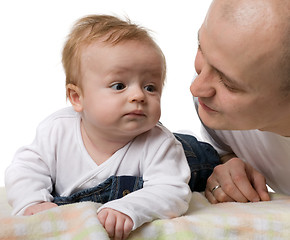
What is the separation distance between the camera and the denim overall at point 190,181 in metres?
1.53

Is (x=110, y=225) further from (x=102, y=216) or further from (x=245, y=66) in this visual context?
(x=245, y=66)

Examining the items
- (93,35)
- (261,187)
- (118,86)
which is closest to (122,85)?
(118,86)

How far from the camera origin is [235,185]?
161 cm

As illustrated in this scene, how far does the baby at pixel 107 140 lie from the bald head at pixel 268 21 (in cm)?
32

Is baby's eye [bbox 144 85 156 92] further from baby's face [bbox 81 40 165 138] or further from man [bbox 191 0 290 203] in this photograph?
man [bbox 191 0 290 203]

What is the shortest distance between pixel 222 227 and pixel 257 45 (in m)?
0.42

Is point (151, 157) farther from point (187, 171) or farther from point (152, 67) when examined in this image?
point (152, 67)

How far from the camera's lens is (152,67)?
1.52m

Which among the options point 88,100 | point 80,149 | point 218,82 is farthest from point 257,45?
point 80,149

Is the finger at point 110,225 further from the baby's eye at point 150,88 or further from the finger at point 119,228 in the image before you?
the baby's eye at point 150,88

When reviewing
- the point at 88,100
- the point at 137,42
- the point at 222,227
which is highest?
the point at 137,42

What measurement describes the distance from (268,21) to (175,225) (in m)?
0.50

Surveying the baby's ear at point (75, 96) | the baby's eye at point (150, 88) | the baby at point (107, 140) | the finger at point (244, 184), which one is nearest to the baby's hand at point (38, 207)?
the baby at point (107, 140)

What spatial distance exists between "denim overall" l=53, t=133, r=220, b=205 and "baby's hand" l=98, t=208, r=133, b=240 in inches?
9.6
